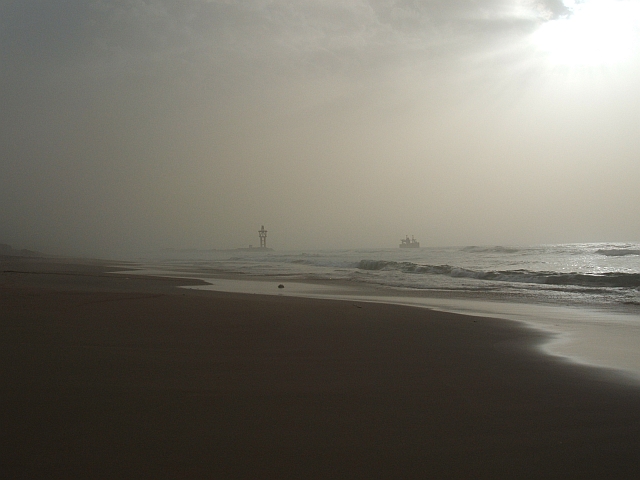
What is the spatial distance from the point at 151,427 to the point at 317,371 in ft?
4.75

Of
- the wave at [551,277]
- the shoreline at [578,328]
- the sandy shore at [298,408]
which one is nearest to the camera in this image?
the sandy shore at [298,408]

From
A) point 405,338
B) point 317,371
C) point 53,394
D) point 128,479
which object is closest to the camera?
point 128,479

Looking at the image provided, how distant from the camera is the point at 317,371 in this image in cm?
352

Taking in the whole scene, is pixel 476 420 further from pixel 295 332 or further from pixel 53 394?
pixel 295 332

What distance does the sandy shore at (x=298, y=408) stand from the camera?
2.02 meters

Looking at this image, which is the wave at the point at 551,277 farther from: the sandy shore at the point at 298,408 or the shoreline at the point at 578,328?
the sandy shore at the point at 298,408

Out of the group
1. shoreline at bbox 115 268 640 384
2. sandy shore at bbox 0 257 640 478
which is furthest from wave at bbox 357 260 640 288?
sandy shore at bbox 0 257 640 478

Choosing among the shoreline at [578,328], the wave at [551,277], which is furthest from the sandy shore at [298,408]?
the wave at [551,277]

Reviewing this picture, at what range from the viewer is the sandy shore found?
202cm

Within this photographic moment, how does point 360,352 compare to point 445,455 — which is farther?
point 360,352

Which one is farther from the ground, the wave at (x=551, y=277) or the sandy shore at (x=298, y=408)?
the wave at (x=551, y=277)

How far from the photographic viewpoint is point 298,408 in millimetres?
2668

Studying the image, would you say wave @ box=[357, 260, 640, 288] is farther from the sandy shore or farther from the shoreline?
the sandy shore

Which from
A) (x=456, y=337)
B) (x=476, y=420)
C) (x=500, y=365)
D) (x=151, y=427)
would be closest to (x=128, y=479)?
(x=151, y=427)
